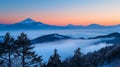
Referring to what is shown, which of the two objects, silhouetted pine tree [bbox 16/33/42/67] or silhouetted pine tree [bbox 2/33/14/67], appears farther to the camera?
silhouetted pine tree [bbox 2/33/14/67]

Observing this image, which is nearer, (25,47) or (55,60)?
(25,47)

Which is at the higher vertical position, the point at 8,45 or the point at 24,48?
the point at 8,45

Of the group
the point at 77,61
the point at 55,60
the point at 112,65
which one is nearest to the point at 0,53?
the point at 55,60

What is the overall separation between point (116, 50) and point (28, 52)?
60820 millimetres

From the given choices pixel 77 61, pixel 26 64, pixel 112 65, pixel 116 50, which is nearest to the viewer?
pixel 26 64

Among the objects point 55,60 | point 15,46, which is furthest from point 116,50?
point 15,46

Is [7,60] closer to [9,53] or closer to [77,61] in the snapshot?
[9,53]

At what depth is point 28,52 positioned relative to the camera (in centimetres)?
3753

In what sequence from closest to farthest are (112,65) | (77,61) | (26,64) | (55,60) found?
(26,64)
(55,60)
(77,61)
(112,65)

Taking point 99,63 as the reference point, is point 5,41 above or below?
above

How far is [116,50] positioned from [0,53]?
200 feet

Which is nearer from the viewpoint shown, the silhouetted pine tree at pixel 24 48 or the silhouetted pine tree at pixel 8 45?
the silhouetted pine tree at pixel 24 48

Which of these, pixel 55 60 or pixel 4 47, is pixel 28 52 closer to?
pixel 4 47

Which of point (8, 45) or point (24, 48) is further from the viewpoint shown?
point (8, 45)
